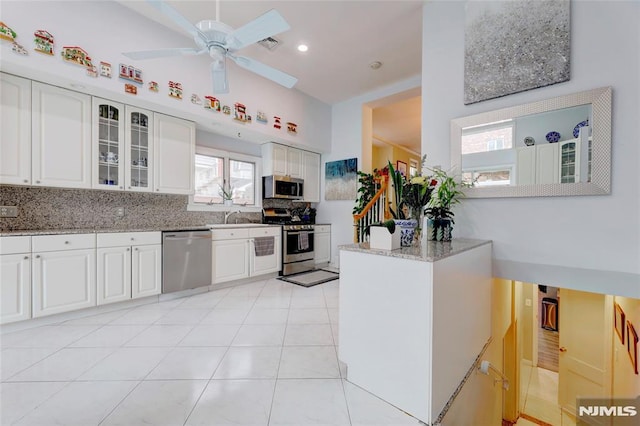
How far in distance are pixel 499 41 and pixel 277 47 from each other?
8.45ft

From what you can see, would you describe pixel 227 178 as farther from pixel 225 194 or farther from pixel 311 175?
pixel 311 175

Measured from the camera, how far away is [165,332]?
237cm

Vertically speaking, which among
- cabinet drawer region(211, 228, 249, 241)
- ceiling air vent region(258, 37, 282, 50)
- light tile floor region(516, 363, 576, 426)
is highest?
ceiling air vent region(258, 37, 282, 50)

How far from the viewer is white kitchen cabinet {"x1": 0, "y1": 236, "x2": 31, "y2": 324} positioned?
2.19 meters

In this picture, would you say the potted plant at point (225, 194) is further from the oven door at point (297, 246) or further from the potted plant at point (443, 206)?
the potted plant at point (443, 206)

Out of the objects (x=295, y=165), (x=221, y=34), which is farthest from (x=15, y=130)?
(x=295, y=165)

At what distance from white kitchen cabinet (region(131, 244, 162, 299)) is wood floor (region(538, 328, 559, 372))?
664 cm

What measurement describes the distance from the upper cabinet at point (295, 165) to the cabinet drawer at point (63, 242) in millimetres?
2744

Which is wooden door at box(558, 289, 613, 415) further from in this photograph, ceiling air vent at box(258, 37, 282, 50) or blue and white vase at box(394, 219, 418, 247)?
ceiling air vent at box(258, 37, 282, 50)

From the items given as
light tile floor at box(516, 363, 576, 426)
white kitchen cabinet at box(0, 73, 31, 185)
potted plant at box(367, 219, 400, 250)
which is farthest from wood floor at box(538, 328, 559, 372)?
white kitchen cabinet at box(0, 73, 31, 185)

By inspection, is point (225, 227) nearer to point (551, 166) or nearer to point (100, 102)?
point (100, 102)

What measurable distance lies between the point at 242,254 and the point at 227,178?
1.40 meters

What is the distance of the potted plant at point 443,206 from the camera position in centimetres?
225

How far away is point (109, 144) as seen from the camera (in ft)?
9.57
